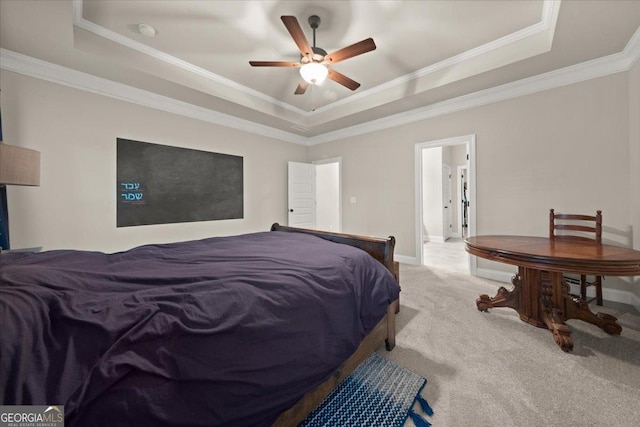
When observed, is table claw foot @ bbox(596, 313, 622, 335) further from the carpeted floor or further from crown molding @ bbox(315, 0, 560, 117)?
crown molding @ bbox(315, 0, 560, 117)

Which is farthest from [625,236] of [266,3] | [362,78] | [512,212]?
[266,3]

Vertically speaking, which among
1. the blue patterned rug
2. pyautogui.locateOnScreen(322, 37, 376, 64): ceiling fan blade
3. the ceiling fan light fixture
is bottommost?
the blue patterned rug

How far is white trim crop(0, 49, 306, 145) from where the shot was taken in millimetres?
2549

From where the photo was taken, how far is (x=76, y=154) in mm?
2877

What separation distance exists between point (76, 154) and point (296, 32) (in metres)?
2.96

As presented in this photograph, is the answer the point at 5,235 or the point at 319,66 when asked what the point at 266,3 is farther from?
the point at 5,235

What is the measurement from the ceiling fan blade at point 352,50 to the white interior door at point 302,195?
3.00 meters

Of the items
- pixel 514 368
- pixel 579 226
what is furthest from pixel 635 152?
pixel 514 368

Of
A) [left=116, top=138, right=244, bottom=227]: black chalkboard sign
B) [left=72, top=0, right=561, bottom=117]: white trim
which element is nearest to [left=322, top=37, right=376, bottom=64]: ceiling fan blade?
[left=72, top=0, right=561, bottom=117]: white trim

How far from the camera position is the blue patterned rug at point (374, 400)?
123 centimetres

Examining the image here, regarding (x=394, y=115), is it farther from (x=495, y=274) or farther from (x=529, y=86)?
(x=495, y=274)

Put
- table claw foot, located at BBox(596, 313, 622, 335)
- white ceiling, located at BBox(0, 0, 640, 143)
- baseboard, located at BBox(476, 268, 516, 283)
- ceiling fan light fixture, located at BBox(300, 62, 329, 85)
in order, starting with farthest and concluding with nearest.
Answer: baseboard, located at BBox(476, 268, 516, 283) → ceiling fan light fixture, located at BBox(300, 62, 329, 85) → white ceiling, located at BBox(0, 0, 640, 143) → table claw foot, located at BBox(596, 313, 622, 335)

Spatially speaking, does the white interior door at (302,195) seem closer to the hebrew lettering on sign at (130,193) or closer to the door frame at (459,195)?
the hebrew lettering on sign at (130,193)

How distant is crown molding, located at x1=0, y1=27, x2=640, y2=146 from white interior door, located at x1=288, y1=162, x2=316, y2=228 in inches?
48.7
